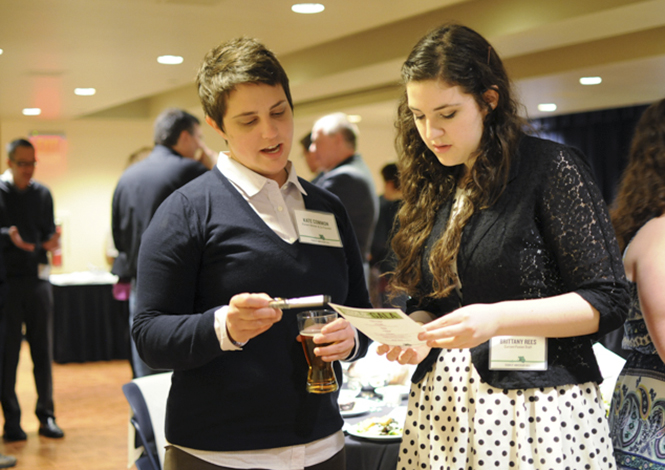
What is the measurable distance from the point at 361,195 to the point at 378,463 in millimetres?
2508

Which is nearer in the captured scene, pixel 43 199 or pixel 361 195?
pixel 361 195

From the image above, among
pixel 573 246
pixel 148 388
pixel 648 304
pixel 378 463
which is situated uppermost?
pixel 573 246

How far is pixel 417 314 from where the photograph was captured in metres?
1.50

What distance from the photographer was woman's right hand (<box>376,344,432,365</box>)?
1.41m

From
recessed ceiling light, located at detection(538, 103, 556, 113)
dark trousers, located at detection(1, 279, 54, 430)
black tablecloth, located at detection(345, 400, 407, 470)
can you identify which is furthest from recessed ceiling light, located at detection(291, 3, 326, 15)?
recessed ceiling light, located at detection(538, 103, 556, 113)

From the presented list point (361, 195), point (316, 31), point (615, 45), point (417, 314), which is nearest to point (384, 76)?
point (316, 31)

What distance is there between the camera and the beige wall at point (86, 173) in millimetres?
9938

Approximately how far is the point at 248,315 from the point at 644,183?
1.22 m

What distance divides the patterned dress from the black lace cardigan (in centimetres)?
49

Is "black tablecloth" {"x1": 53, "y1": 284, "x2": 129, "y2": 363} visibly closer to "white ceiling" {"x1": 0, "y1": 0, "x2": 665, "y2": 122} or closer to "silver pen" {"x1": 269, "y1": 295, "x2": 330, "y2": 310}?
"white ceiling" {"x1": 0, "y1": 0, "x2": 665, "y2": 122}

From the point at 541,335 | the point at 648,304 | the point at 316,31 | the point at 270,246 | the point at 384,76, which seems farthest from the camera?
the point at 384,76

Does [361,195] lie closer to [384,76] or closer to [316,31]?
[316,31]

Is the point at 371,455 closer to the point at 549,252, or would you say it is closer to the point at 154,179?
the point at 549,252

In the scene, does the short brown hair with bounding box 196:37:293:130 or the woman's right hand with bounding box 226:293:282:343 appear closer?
the woman's right hand with bounding box 226:293:282:343
